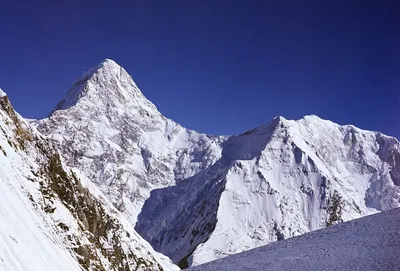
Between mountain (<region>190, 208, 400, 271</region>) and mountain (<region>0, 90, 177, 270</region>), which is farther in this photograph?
mountain (<region>0, 90, 177, 270</region>)

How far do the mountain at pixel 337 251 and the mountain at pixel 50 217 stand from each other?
27.2m

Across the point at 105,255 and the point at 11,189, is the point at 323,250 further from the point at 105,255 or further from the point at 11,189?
the point at 105,255

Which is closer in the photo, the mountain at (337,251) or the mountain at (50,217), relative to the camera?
the mountain at (337,251)

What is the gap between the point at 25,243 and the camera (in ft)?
138

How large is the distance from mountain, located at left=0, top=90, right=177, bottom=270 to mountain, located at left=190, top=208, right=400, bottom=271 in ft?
89.2

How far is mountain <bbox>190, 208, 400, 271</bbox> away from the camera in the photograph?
8711mm

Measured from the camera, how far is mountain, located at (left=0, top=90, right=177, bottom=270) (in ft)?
141

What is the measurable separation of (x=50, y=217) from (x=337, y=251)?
179 feet

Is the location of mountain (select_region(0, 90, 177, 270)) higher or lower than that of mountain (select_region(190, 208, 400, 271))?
higher

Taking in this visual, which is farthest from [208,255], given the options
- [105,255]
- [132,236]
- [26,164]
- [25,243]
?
[25,243]

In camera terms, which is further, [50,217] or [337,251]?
[50,217]

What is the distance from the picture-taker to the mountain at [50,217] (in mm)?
43031

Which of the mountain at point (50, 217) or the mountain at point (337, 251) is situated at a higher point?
the mountain at point (50, 217)

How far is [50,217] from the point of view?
191 feet
